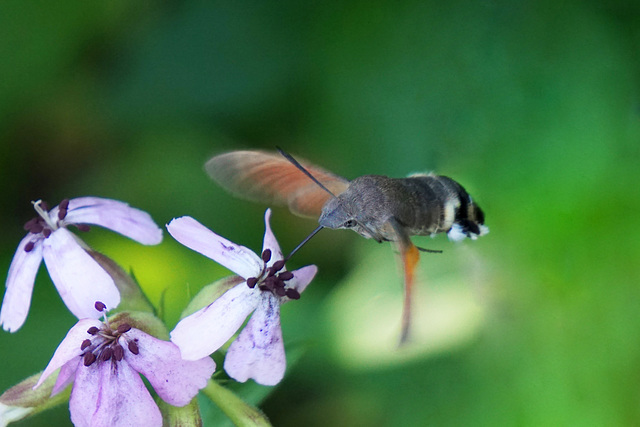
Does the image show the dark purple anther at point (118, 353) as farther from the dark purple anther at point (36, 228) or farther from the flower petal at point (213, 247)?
the dark purple anther at point (36, 228)

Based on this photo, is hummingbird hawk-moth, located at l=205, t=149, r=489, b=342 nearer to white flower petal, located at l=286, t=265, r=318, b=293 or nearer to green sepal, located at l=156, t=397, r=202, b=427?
white flower petal, located at l=286, t=265, r=318, b=293

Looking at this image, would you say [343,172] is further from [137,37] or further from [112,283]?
[112,283]

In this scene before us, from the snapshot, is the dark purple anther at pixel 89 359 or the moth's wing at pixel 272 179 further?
the moth's wing at pixel 272 179

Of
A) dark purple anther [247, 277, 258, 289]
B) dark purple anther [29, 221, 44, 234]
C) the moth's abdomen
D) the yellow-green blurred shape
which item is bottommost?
the yellow-green blurred shape

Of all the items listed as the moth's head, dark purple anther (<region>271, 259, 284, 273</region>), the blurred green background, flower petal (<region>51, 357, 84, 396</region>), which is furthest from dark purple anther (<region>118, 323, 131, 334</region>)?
the blurred green background

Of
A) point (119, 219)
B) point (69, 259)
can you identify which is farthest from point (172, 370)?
point (119, 219)

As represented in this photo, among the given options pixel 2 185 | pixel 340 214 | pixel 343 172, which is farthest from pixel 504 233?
pixel 2 185

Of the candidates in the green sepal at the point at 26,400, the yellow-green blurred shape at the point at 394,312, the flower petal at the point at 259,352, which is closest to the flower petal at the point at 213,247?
the flower petal at the point at 259,352
